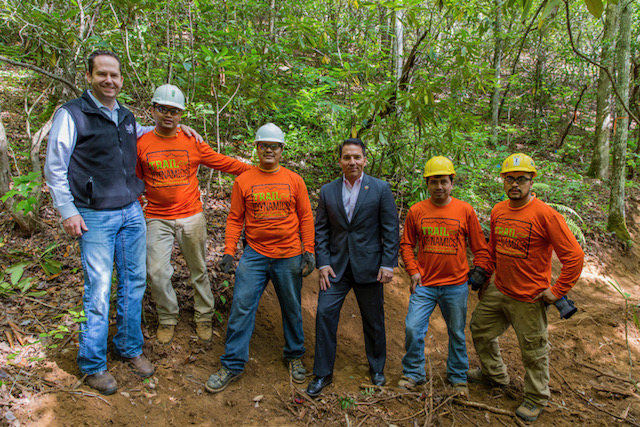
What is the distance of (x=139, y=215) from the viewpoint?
3.34 meters

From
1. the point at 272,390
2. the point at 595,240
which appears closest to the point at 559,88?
the point at 595,240

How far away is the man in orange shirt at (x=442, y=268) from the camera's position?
142 inches

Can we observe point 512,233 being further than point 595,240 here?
No

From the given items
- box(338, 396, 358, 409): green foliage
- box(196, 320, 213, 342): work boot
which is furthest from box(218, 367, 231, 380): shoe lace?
box(338, 396, 358, 409): green foliage

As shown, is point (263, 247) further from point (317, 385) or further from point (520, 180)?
point (520, 180)

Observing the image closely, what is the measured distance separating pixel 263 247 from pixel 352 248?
85 centimetres

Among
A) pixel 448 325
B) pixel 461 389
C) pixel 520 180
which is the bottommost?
pixel 461 389

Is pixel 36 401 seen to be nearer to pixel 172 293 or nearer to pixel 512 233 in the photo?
pixel 172 293

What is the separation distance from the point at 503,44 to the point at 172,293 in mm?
13883

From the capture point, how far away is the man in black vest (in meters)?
2.80

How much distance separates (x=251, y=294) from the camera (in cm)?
356

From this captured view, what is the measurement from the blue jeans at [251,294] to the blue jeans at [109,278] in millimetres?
822

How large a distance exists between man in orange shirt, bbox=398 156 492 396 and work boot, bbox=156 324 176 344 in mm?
2338

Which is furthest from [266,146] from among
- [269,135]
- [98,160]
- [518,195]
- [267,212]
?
[518,195]
